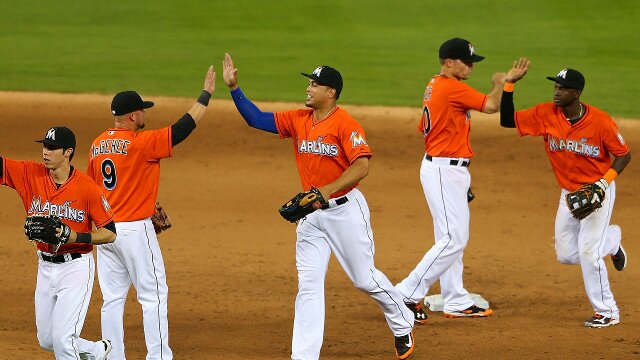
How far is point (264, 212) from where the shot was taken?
1338 cm

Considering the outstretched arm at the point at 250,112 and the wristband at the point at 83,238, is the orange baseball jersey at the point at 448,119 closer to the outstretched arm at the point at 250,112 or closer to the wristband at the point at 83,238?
the outstretched arm at the point at 250,112

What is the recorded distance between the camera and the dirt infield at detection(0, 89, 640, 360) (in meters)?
9.05

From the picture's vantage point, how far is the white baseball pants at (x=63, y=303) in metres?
7.43

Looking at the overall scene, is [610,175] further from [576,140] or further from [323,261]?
[323,261]

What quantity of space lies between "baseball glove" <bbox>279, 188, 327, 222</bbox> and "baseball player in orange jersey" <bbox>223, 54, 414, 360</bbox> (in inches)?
2.4

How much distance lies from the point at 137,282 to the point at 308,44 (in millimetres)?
13251

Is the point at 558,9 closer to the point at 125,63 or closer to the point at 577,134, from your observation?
the point at 125,63

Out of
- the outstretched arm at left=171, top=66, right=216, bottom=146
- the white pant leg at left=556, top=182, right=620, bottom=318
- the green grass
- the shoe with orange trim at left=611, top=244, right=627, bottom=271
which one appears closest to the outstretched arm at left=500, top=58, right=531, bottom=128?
the white pant leg at left=556, top=182, right=620, bottom=318

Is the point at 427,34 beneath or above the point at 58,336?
above

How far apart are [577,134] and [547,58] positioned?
35.8ft

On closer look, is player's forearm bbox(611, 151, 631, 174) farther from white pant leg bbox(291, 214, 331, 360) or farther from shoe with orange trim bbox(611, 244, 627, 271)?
white pant leg bbox(291, 214, 331, 360)

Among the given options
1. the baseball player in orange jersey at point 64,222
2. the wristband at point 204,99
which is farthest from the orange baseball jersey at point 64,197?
the wristband at point 204,99

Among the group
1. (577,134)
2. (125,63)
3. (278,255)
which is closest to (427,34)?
(125,63)

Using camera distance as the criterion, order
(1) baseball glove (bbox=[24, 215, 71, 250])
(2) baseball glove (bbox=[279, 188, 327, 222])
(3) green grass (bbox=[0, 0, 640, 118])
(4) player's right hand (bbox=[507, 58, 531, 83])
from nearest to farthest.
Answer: (1) baseball glove (bbox=[24, 215, 71, 250]) → (2) baseball glove (bbox=[279, 188, 327, 222]) → (4) player's right hand (bbox=[507, 58, 531, 83]) → (3) green grass (bbox=[0, 0, 640, 118])
